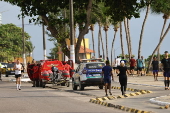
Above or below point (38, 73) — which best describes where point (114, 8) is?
above

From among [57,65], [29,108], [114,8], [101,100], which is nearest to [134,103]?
[101,100]

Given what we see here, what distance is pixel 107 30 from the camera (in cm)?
8425

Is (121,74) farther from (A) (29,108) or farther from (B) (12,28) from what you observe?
(B) (12,28)

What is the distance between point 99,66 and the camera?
29.0 meters

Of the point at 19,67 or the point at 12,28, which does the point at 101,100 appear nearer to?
the point at 19,67

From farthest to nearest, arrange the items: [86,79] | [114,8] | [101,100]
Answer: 1. [114,8]
2. [86,79]
3. [101,100]

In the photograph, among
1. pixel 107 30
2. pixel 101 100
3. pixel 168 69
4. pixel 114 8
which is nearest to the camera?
pixel 101 100

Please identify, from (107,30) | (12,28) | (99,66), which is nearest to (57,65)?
(99,66)

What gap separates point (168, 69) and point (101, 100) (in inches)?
245

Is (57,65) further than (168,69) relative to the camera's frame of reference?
Yes

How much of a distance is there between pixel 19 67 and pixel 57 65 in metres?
3.69

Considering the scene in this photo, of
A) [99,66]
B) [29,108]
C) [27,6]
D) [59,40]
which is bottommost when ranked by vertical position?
→ [29,108]

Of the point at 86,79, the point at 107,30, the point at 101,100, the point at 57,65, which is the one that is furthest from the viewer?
the point at 107,30

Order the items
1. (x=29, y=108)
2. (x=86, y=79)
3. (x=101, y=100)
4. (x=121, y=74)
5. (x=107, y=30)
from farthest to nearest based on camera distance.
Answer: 1. (x=107, y=30)
2. (x=86, y=79)
3. (x=121, y=74)
4. (x=101, y=100)
5. (x=29, y=108)
